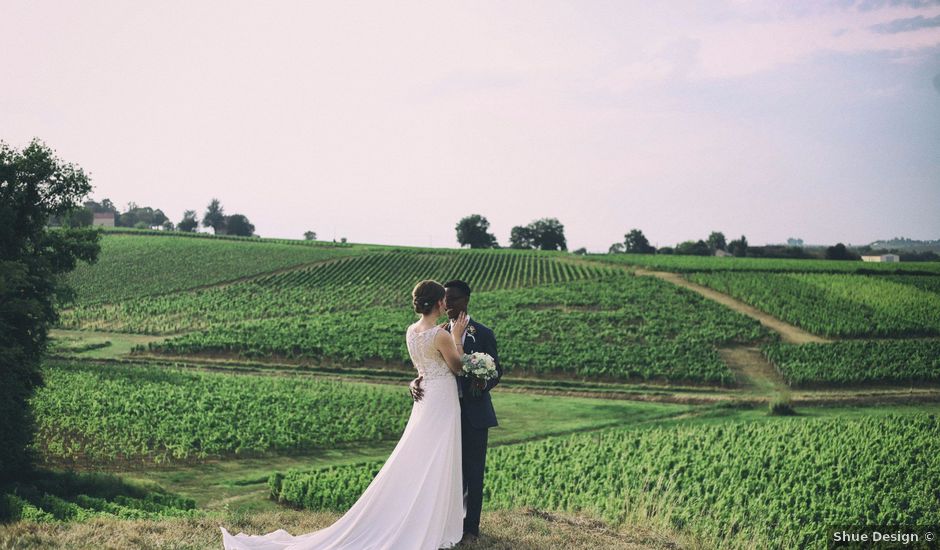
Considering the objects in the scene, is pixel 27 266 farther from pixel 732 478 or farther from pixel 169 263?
pixel 169 263

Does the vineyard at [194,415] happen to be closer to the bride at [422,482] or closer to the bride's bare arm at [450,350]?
the bride at [422,482]

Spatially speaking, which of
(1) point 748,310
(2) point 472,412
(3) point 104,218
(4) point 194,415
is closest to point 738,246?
(1) point 748,310

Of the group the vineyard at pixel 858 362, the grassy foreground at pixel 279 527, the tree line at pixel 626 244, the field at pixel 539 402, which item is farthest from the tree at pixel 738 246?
the grassy foreground at pixel 279 527

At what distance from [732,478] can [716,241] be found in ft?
448

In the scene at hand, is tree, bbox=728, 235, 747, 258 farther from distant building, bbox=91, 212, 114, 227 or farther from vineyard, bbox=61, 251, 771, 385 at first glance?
distant building, bbox=91, 212, 114, 227

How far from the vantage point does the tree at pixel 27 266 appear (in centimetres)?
1983

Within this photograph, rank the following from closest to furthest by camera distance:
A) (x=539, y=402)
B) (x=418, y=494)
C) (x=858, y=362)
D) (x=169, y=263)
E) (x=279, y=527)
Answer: (x=418, y=494), (x=279, y=527), (x=539, y=402), (x=858, y=362), (x=169, y=263)

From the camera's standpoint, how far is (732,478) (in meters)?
17.5

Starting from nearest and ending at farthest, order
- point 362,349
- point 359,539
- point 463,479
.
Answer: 1. point 359,539
2. point 463,479
3. point 362,349

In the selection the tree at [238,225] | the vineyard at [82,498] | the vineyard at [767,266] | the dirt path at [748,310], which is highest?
the tree at [238,225]

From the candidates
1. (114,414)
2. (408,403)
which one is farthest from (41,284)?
(408,403)

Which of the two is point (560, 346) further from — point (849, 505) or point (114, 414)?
point (849, 505)

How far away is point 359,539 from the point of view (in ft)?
26.5

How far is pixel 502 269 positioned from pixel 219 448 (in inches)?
2216
